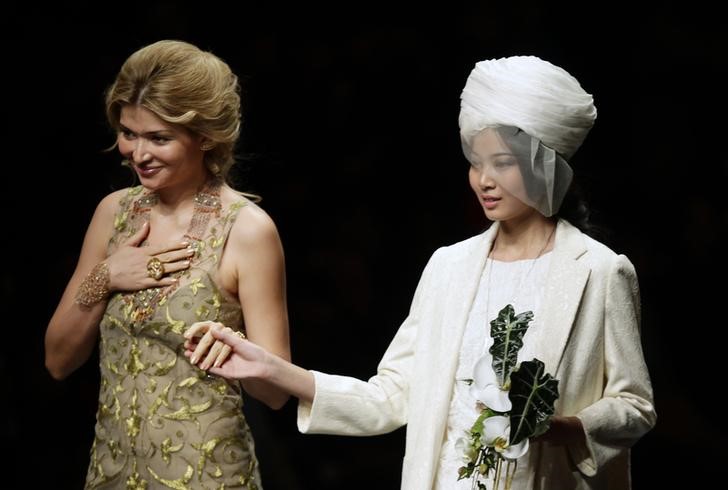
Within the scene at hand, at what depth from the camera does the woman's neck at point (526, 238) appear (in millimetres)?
2627

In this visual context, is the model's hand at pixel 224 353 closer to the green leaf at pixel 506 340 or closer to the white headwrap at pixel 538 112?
the green leaf at pixel 506 340

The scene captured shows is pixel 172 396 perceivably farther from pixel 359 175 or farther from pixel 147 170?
pixel 359 175

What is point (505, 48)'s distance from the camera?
13.2 feet

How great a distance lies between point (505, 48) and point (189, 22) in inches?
40.1

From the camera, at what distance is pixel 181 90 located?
2.82 meters

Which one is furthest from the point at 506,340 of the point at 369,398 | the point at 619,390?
the point at 369,398

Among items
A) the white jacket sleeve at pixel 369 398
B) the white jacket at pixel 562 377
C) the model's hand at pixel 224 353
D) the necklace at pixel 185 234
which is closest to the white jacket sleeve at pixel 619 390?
the white jacket at pixel 562 377

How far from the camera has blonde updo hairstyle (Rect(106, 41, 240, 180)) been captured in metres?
2.82

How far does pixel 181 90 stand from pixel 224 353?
2.09 feet

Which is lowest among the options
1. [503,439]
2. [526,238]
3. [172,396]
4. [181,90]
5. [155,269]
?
[172,396]

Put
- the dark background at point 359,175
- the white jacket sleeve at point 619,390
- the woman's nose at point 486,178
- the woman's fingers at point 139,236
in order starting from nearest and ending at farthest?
the white jacket sleeve at point 619,390 < the woman's nose at point 486,178 < the woman's fingers at point 139,236 < the dark background at point 359,175

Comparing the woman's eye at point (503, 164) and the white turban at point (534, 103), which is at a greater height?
the white turban at point (534, 103)

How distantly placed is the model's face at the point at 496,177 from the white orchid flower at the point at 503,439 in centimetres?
47

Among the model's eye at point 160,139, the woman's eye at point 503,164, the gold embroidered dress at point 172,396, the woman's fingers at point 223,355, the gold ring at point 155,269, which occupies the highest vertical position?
the woman's eye at point 503,164
